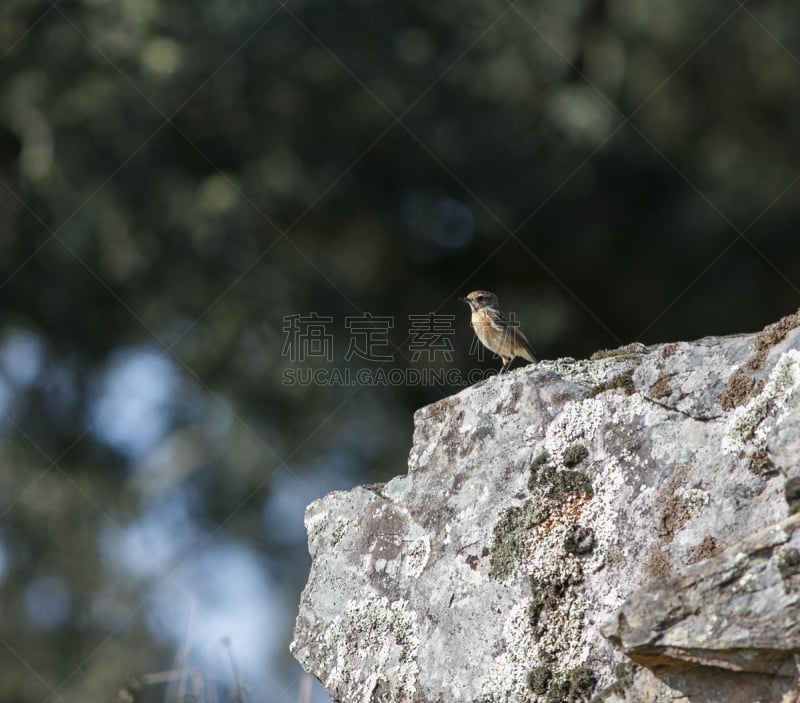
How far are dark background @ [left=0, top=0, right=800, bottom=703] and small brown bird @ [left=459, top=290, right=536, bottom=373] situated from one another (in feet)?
12.4

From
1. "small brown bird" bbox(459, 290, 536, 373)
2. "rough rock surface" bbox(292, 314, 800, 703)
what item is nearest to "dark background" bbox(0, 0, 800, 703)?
"small brown bird" bbox(459, 290, 536, 373)

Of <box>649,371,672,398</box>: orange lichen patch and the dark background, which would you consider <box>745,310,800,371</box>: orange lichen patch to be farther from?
the dark background

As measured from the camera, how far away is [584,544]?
3.09 m

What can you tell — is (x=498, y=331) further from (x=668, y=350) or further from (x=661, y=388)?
(x=661, y=388)

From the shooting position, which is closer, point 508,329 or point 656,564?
point 656,564

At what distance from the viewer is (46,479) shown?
43.6 feet

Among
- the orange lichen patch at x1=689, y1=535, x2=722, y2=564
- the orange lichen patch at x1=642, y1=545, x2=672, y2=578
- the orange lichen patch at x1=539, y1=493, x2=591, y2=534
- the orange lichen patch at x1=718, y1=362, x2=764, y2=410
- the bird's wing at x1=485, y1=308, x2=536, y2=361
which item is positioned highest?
→ the bird's wing at x1=485, y1=308, x2=536, y2=361

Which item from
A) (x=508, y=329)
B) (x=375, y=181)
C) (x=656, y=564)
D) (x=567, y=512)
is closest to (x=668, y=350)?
(x=567, y=512)

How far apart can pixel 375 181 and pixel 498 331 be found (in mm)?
5064

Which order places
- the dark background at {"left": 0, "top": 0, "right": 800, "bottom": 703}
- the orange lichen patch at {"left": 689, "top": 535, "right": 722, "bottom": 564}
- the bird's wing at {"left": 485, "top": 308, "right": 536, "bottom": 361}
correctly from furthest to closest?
the dark background at {"left": 0, "top": 0, "right": 800, "bottom": 703} < the bird's wing at {"left": 485, "top": 308, "right": 536, "bottom": 361} < the orange lichen patch at {"left": 689, "top": 535, "right": 722, "bottom": 564}

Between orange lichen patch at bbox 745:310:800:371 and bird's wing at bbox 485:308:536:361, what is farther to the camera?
bird's wing at bbox 485:308:536:361

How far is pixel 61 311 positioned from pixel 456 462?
1030 cm

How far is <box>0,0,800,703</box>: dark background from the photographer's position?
11289mm

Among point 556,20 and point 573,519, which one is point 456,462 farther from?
point 556,20
